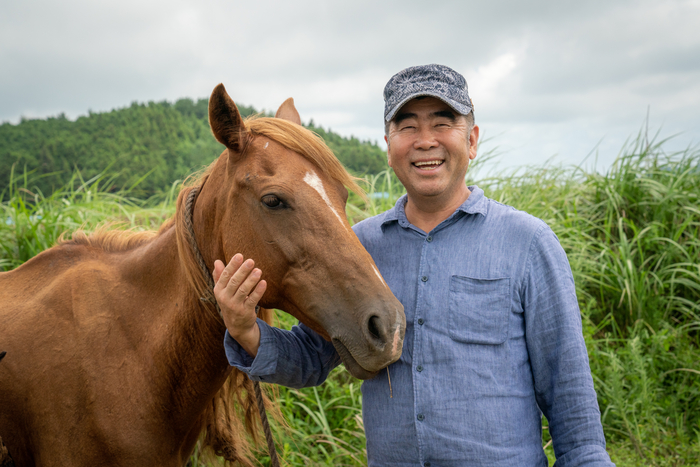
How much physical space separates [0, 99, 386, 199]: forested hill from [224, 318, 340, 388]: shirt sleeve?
3435 mm

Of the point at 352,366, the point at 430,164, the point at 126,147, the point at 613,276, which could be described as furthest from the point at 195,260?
the point at 126,147

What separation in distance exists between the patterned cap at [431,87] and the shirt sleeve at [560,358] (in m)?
0.62

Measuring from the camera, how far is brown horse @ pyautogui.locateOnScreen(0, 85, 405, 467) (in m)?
1.55

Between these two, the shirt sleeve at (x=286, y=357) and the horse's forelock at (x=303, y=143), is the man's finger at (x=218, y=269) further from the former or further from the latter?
the horse's forelock at (x=303, y=143)

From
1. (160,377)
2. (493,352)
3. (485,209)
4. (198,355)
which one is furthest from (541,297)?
(160,377)

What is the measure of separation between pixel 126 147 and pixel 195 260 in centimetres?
1217

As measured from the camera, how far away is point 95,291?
192 cm

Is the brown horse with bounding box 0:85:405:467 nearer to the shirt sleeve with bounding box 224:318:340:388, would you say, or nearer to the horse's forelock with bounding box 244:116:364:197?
the horse's forelock with bounding box 244:116:364:197

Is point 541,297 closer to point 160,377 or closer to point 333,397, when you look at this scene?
point 160,377

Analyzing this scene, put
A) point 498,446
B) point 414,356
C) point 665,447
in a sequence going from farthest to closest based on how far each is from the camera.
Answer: point 665,447 < point 414,356 < point 498,446

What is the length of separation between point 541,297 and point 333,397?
262cm

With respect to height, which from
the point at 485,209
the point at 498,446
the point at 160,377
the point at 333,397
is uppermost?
the point at 485,209

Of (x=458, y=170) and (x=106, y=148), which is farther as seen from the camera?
(x=106, y=148)

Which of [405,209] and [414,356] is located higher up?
[405,209]
